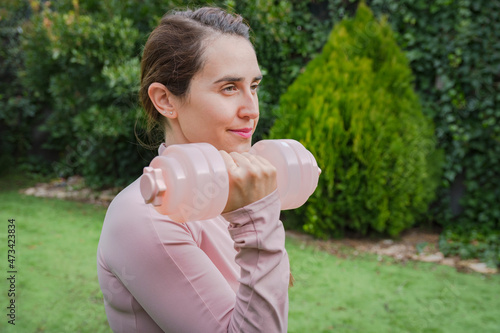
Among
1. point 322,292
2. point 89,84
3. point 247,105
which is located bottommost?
point 322,292

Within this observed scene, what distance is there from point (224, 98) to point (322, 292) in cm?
303

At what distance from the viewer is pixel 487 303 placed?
12.5 feet

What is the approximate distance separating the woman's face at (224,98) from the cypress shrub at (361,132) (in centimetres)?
359

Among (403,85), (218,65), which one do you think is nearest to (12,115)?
(403,85)

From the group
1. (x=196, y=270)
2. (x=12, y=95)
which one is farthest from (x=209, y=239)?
(x=12, y=95)

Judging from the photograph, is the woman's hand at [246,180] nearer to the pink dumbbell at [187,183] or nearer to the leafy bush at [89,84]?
the pink dumbbell at [187,183]

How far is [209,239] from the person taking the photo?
4.71 feet

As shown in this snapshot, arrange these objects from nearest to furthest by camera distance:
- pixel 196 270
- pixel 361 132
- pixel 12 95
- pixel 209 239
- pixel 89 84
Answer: pixel 196 270
pixel 209 239
pixel 361 132
pixel 89 84
pixel 12 95

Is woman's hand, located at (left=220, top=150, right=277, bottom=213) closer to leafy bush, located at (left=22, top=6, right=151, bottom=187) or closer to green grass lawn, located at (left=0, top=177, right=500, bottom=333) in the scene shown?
green grass lawn, located at (left=0, top=177, right=500, bottom=333)

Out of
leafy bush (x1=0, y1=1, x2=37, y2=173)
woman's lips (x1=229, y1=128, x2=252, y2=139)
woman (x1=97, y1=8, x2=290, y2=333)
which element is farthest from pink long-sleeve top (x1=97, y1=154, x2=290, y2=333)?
leafy bush (x1=0, y1=1, x2=37, y2=173)

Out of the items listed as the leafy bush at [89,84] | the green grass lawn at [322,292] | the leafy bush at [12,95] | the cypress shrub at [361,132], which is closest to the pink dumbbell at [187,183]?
the green grass lawn at [322,292]

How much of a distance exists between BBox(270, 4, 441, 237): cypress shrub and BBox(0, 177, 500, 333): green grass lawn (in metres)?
0.58

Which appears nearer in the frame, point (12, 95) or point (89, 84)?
point (89, 84)

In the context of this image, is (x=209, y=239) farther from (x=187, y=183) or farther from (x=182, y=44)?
(x=182, y=44)
